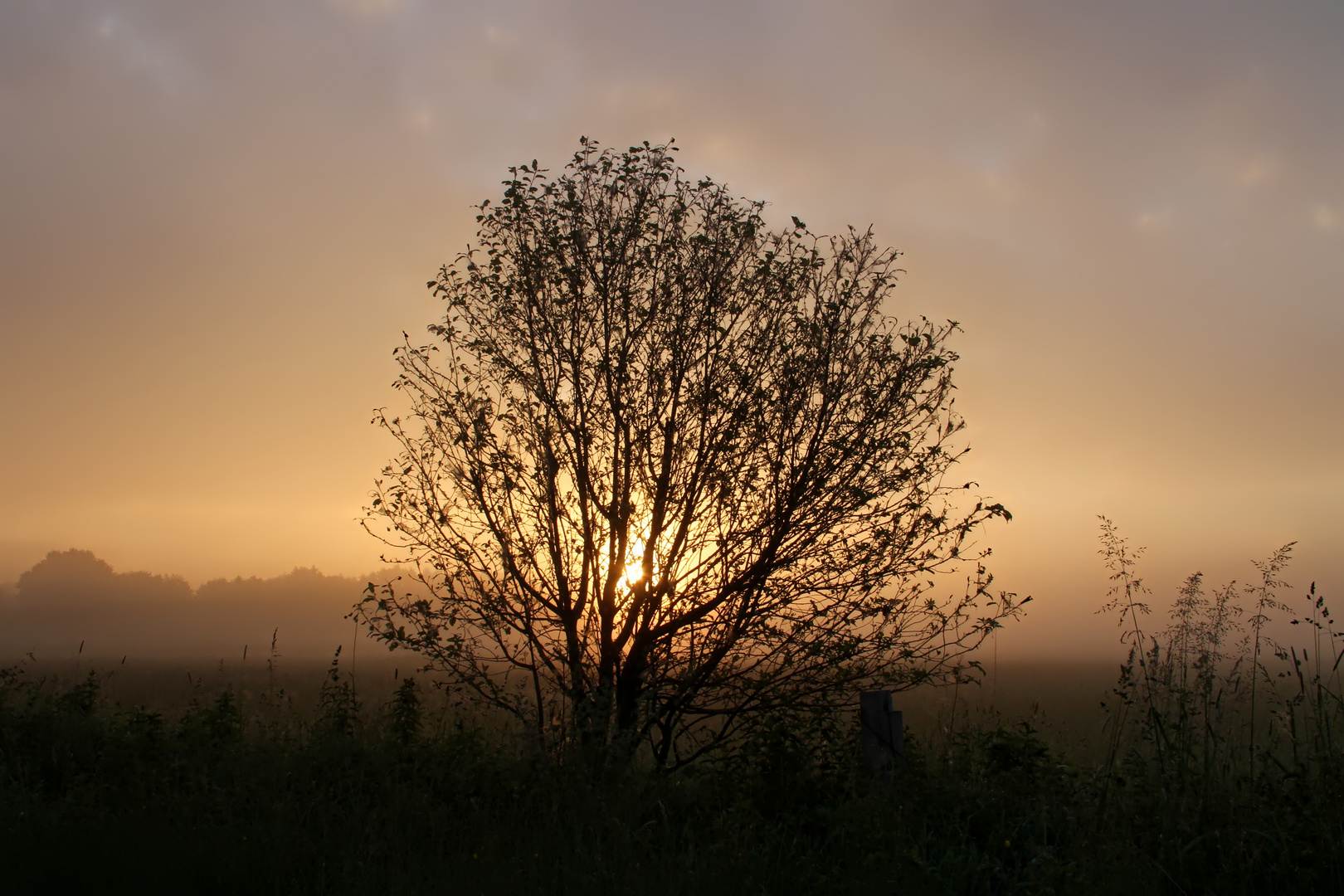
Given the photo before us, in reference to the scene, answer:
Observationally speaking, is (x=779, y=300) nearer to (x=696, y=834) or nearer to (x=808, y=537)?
(x=808, y=537)

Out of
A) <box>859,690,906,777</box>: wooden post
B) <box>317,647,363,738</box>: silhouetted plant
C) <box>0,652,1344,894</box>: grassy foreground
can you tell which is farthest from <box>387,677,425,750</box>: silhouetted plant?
<box>859,690,906,777</box>: wooden post

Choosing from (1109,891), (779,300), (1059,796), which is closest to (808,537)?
(779,300)

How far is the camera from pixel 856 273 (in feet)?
26.8

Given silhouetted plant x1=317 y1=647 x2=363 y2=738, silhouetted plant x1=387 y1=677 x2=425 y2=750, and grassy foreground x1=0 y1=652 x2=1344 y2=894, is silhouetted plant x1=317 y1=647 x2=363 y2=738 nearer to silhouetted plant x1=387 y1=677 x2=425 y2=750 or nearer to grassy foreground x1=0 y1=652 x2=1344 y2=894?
grassy foreground x1=0 y1=652 x2=1344 y2=894

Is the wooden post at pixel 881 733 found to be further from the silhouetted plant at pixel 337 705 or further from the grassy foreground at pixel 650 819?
the silhouetted plant at pixel 337 705

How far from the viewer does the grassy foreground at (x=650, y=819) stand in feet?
18.0

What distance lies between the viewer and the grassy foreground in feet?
18.0

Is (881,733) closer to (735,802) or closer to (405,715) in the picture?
(735,802)

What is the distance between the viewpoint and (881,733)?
7129 mm

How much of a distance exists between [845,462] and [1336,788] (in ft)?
14.4

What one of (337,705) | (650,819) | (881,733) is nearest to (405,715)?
(337,705)

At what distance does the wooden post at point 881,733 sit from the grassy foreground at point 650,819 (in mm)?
190

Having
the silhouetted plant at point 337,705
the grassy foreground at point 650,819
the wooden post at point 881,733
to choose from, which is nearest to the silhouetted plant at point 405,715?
the grassy foreground at point 650,819

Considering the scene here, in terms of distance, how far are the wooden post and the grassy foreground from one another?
0.19 metres
